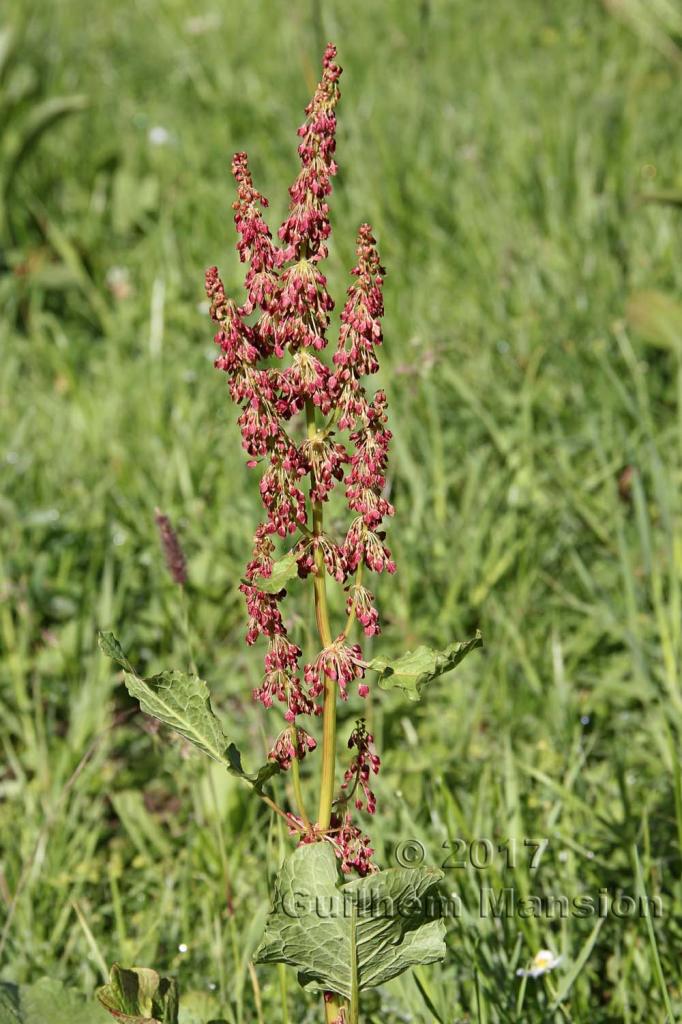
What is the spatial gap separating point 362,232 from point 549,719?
1.47 metres

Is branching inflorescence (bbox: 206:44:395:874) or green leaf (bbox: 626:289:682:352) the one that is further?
green leaf (bbox: 626:289:682:352)

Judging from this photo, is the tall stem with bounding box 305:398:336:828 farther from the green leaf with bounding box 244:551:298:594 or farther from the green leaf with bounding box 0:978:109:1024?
the green leaf with bounding box 0:978:109:1024

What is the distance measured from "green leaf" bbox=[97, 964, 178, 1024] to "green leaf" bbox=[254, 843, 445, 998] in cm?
22

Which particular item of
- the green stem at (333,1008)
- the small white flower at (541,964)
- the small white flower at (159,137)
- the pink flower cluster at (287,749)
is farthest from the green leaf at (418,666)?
the small white flower at (159,137)

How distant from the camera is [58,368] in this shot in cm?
380

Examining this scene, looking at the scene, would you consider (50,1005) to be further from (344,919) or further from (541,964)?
(541,964)

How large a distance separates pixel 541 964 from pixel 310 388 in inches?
41.5

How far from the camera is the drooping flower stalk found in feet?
3.99

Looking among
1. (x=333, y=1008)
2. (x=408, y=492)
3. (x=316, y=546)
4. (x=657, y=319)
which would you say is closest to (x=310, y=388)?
(x=316, y=546)

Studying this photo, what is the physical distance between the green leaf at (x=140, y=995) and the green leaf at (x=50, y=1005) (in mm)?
170

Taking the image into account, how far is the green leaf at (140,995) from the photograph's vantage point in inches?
55.1

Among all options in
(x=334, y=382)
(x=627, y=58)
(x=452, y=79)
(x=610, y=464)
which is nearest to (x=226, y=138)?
(x=452, y=79)

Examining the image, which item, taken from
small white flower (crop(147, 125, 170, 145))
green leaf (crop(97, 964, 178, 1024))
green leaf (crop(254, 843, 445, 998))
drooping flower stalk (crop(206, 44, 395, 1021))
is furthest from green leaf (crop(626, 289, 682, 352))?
small white flower (crop(147, 125, 170, 145))

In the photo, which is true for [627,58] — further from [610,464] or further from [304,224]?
[304,224]
